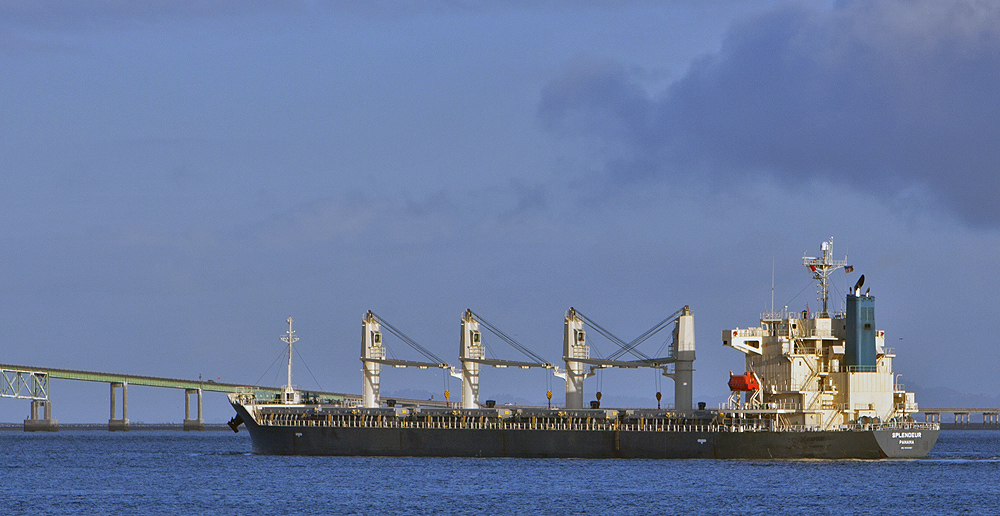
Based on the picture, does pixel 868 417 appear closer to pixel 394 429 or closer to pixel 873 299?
pixel 873 299

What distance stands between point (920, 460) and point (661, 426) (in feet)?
54.0

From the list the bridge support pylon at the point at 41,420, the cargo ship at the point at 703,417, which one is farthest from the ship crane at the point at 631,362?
the bridge support pylon at the point at 41,420

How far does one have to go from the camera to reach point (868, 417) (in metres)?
73.4

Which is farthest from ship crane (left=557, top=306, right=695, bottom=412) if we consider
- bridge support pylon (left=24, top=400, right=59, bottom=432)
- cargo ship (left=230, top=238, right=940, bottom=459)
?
bridge support pylon (left=24, top=400, right=59, bottom=432)

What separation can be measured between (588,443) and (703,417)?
23.5 ft

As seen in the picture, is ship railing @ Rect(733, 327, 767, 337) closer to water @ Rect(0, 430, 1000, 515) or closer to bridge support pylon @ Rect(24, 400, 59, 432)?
water @ Rect(0, 430, 1000, 515)

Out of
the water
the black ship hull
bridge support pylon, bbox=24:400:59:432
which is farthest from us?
bridge support pylon, bbox=24:400:59:432

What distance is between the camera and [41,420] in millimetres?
180375

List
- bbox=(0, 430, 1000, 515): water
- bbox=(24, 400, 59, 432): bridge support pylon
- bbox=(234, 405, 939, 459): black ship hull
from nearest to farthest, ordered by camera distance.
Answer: bbox=(0, 430, 1000, 515): water, bbox=(234, 405, 939, 459): black ship hull, bbox=(24, 400, 59, 432): bridge support pylon

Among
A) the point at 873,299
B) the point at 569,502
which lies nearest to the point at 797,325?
the point at 873,299

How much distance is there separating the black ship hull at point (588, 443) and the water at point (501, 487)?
2.55ft

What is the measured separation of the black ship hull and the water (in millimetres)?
777

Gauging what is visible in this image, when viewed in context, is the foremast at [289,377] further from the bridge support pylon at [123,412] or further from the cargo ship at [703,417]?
the bridge support pylon at [123,412]

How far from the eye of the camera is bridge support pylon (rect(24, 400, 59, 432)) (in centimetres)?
17712
